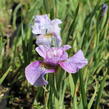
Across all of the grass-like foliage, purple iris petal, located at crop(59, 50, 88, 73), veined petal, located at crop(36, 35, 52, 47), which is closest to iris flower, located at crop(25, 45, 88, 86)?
purple iris petal, located at crop(59, 50, 88, 73)

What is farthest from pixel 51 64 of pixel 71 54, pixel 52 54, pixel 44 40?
pixel 71 54

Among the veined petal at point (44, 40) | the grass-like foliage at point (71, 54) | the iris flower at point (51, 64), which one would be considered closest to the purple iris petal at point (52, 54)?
the iris flower at point (51, 64)

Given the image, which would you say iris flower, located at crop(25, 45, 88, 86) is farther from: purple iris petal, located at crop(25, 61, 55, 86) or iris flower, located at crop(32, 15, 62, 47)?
iris flower, located at crop(32, 15, 62, 47)

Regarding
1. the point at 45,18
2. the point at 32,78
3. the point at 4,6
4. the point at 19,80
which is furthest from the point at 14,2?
the point at 32,78

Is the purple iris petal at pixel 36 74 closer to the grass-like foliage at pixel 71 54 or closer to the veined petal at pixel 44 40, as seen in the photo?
the veined petal at pixel 44 40

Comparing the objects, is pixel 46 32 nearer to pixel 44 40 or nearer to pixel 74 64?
pixel 44 40

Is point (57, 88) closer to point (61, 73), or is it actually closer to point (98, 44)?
point (61, 73)
